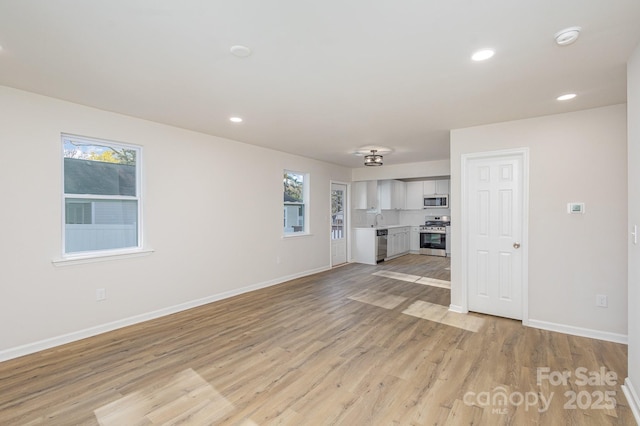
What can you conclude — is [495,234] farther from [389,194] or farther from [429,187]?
[429,187]

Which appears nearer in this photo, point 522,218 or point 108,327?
point 108,327

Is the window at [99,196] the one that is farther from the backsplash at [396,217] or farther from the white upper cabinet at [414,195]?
the white upper cabinet at [414,195]

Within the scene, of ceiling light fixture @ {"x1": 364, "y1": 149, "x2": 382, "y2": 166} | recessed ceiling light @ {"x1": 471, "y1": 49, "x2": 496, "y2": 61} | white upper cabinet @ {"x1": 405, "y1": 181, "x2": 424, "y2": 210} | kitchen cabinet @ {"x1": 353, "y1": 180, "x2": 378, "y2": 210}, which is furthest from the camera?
white upper cabinet @ {"x1": 405, "y1": 181, "x2": 424, "y2": 210}

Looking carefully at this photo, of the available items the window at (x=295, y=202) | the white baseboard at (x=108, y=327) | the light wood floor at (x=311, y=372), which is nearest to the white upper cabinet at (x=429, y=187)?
the window at (x=295, y=202)

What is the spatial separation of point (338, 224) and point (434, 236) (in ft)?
10.7

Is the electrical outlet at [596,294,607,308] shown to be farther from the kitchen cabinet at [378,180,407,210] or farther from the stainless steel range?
the kitchen cabinet at [378,180,407,210]

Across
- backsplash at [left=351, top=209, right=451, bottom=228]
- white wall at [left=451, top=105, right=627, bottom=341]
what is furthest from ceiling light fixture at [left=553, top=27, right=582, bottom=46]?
backsplash at [left=351, top=209, right=451, bottom=228]

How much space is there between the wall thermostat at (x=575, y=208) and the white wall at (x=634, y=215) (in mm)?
1208

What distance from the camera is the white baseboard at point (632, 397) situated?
1997 millimetres

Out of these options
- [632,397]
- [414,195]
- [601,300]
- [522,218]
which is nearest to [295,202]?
[522,218]

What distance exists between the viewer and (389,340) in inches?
126

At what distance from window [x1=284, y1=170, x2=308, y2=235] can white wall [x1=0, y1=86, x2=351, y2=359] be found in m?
0.24

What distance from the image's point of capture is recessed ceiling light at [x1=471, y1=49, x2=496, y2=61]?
211 centimetres

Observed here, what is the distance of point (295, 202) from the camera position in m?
6.23
